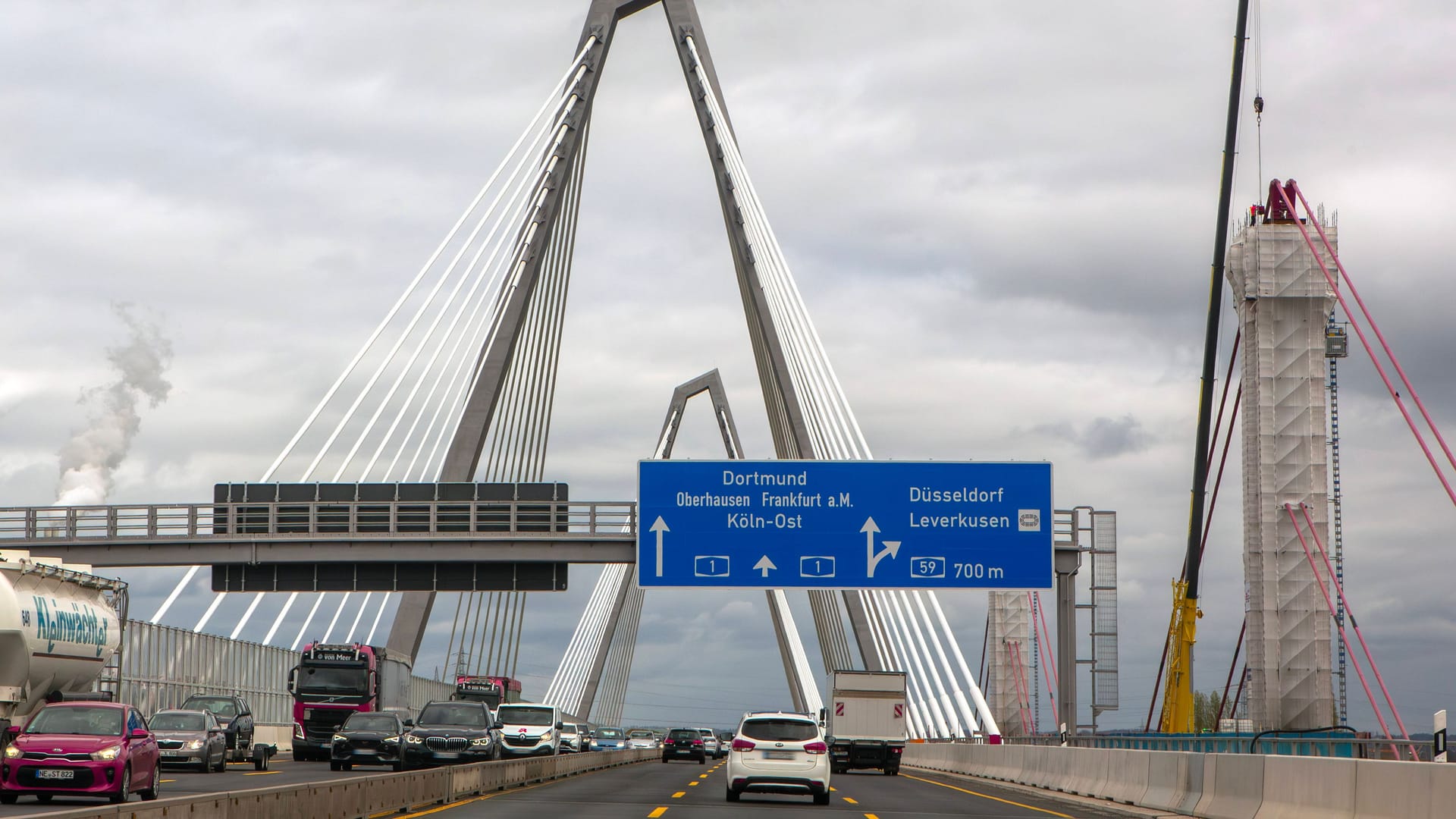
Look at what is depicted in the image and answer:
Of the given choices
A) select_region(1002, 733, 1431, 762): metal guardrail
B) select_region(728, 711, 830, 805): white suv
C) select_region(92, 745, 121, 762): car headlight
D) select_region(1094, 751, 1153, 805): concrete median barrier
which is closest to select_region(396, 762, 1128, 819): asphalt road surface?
select_region(728, 711, 830, 805): white suv

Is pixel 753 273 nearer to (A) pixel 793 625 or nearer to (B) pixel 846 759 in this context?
(B) pixel 846 759

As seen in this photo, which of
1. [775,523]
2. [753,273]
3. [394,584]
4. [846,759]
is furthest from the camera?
[846,759]

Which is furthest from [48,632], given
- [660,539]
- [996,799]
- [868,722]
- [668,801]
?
[868,722]

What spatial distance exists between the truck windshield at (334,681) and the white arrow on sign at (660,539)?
14041 millimetres

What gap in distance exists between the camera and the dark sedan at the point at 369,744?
127 feet

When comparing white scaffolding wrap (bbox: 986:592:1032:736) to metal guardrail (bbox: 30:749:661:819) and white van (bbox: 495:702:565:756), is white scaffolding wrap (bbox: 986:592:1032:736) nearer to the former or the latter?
white van (bbox: 495:702:565:756)

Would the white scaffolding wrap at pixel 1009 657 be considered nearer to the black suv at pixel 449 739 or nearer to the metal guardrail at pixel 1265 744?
the metal guardrail at pixel 1265 744

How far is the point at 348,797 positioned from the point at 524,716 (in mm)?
29987

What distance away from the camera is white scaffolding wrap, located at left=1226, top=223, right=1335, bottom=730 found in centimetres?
7238

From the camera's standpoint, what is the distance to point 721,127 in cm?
4909

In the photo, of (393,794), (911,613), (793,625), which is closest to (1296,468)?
(793,625)

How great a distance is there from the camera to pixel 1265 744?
34.6m

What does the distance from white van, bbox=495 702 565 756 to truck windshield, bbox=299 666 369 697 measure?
4.10 meters

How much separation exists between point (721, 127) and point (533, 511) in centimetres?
1283
